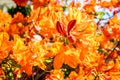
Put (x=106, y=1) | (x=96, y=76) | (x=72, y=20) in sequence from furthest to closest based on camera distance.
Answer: (x=106, y=1), (x=96, y=76), (x=72, y=20)

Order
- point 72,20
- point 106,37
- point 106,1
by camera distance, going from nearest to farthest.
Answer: point 72,20 → point 106,37 → point 106,1

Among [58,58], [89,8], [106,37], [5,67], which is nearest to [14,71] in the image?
[5,67]

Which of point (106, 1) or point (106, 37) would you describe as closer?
point (106, 37)

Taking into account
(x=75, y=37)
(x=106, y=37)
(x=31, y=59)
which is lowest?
(x=106, y=37)

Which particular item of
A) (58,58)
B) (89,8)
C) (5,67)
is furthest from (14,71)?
(89,8)

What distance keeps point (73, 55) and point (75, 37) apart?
88 mm

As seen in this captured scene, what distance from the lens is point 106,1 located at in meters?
3.88

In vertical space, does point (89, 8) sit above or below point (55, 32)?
below

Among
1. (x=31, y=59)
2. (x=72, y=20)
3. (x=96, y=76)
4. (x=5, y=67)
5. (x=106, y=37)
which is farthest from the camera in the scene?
(x=106, y=37)

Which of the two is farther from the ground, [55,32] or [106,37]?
[55,32]

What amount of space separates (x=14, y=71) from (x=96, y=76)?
522 mm

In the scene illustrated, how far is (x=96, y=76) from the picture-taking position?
197cm

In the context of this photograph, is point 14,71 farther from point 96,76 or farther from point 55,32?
point 55,32

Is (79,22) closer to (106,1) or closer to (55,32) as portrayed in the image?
(55,32)
